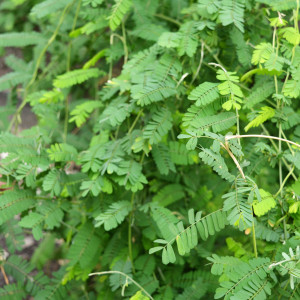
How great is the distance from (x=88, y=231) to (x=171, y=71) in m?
0.75

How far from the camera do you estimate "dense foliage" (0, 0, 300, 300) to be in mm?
1158

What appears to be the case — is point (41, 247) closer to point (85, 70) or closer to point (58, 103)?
point (58, 103)

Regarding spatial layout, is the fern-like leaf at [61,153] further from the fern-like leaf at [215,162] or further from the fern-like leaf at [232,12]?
the fern-like leaf at [232,12]

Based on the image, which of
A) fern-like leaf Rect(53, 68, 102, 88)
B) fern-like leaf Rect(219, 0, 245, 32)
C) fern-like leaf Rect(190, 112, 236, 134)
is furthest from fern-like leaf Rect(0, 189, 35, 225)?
fern-like leaf Rect(219, 0, 245, 32)

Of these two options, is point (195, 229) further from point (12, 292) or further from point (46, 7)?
point (46, 7)

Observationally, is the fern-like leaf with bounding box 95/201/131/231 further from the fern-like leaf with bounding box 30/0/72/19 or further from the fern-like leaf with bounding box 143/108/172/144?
the fern-like leaf with bounding box 30/0/72/19

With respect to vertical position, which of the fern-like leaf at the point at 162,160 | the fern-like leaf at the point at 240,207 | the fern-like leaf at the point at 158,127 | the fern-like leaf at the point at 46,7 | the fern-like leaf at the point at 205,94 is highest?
the fern-like leaf at the point at 46,7

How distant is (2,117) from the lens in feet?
7.14

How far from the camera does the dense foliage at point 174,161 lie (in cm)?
116

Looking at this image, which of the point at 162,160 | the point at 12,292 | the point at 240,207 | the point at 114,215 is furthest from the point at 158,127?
the point at 12,292

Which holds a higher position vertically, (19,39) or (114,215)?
(19,39)

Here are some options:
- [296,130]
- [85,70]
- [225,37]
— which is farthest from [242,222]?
[85,70]

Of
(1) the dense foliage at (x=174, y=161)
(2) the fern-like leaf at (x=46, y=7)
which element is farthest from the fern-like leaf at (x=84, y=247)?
(2) the fern-like leaf at (x=46, y=7)

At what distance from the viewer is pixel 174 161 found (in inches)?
64.9
